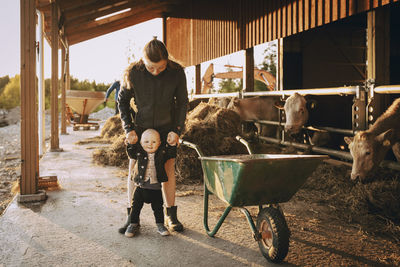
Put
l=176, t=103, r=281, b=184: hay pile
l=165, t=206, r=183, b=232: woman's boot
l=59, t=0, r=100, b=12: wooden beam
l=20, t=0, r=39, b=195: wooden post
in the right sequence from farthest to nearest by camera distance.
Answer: l=59, t=0, r=100, b=12: wooden beam, l=176, t=103, r=281, b=184: hay pile, l=20, t=0, r=39, b=195: wooden post, l=165, t=206, r=183, b=232: woman's boot

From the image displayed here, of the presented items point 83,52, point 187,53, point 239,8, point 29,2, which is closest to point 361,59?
point 239,8

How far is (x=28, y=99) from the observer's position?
344cm

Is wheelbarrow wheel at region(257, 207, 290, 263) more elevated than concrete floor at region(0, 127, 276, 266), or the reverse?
wheelbarrow wheel at region(257, 207, 290, 263)

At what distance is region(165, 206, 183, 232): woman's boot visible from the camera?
8.72ft

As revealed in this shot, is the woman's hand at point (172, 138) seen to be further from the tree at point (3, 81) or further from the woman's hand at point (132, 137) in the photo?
the tree at point (3, 81)

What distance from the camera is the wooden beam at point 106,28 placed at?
13.1 metres

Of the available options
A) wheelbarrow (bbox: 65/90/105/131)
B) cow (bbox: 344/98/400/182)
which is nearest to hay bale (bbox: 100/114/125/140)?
wheelbarrow (bbox: 65/90/105/131)

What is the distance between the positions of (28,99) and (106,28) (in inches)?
→ 426

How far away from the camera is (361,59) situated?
31.8 ft

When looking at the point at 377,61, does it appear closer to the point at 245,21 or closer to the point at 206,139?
the point at 206,139

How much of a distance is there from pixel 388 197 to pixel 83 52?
15490mm

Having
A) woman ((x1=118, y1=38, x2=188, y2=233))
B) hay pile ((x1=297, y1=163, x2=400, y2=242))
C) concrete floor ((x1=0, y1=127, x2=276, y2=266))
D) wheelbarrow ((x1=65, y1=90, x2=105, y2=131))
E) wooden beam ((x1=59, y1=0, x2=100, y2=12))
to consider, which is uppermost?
wooden beam ((x1=59, y1=0, x2=100, y2=12))

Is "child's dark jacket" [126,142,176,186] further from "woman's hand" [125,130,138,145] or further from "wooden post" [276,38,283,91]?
"wooden post" [276,38,283,91]

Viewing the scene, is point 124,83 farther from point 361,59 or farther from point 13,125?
point 13,125
